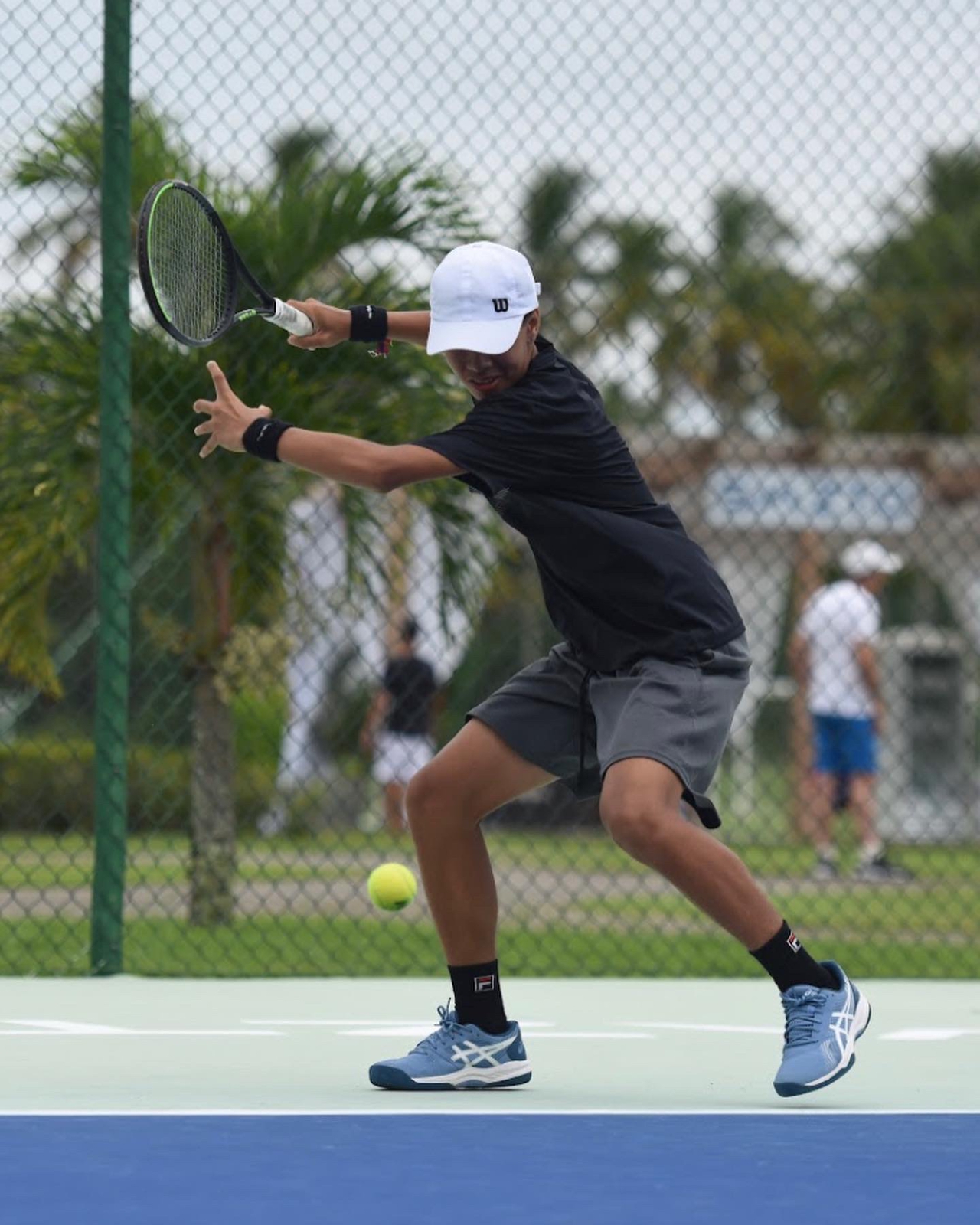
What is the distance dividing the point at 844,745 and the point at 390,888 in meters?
5.80

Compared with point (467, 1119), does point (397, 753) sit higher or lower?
lower

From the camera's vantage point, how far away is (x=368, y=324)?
4719 millimetres

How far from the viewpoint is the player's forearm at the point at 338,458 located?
4.16 metres

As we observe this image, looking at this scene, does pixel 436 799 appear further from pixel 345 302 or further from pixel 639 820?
pixel 345 302

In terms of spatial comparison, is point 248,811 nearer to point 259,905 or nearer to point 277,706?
point 277,706

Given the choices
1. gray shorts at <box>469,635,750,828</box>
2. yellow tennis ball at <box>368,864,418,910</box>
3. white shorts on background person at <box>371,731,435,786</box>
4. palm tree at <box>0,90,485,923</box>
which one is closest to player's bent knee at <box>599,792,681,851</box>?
gray shorts at <box>469,635,750,828</box>

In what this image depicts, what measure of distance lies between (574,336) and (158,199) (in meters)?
5.56

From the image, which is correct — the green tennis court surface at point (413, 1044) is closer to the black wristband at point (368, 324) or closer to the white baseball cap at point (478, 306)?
the white baseball cap at point (478, 306)

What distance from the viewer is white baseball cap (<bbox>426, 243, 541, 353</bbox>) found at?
13.9 feet

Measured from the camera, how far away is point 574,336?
10141 millimetres

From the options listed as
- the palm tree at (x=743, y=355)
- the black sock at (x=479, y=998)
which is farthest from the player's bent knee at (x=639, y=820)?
the palm tree at (x=743, y=355)

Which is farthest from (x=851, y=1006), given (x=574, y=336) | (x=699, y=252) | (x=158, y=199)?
(x=574, y=336)

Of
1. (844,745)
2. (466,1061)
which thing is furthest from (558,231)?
(466,1061)

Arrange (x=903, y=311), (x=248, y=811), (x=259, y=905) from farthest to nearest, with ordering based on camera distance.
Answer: (x=903, y=311) < (x=248, y=811) < (x=259, y=905)
